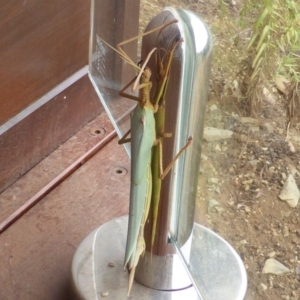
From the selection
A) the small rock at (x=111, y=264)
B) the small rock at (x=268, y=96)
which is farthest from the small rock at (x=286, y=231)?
the small rock at (x=111, y=264)

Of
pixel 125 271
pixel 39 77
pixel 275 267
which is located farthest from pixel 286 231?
pixel 39 77

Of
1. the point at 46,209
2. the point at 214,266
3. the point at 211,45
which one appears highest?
the point at 211,45

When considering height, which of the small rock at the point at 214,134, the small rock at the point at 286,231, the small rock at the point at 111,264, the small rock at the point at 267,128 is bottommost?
the small rock at the point at 111,264

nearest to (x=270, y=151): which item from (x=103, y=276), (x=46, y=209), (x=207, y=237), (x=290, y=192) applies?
(x=290, y=192)

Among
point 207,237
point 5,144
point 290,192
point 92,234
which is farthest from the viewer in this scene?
point 5,144

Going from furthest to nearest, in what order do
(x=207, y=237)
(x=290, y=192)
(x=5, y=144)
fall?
(x=5, y=144) → (x=207, y=237) → (x=290, y=192)

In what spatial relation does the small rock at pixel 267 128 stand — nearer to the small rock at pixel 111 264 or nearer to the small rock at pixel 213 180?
the small rock at pixel 213 180

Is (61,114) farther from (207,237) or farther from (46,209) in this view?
(207,237)

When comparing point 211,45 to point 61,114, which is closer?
point 211,45
